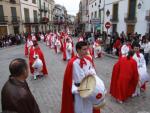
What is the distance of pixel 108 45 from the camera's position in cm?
1498

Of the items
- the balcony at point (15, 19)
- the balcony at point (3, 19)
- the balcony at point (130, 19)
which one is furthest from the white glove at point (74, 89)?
the balcony at point (15, 19)

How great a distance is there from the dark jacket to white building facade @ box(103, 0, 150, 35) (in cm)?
1700

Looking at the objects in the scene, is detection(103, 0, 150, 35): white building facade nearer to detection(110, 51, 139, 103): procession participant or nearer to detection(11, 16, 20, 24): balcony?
detection(110, 51, 139, 103): procession participant

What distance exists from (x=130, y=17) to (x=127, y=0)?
2046 millimetres

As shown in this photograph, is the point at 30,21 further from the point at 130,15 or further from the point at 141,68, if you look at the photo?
the point at 141,68

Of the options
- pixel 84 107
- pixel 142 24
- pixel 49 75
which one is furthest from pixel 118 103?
pixel 142 24

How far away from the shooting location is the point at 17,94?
2.23m

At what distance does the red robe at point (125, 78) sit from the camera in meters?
5.34

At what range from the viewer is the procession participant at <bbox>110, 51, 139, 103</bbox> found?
534 centimetres

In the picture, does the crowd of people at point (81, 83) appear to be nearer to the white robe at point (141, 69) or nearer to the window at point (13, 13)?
the white robe at point (141, 69)

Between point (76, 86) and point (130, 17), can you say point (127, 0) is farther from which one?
point (76, 86)

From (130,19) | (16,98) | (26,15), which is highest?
(26,15)

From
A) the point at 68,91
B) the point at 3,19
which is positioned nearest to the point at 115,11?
the point at 3,19

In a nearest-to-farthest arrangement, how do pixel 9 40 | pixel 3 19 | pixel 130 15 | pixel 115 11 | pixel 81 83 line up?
pixel 81 83 < pixel 130 15 < pixel 115 11 < pixel 9 40 < pixel 3 19
